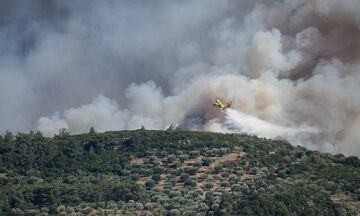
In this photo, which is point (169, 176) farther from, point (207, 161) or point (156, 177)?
point (207, 161)

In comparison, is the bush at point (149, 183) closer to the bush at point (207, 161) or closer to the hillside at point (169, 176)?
the hillside at point (169, 176)

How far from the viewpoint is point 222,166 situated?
156625mm

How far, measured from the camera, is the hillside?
124875mm

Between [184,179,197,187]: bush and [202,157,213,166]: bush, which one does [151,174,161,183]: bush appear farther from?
[202,157,213,166]: bush

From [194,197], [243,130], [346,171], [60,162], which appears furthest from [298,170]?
[60,162]

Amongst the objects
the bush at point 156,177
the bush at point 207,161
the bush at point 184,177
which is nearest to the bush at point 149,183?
the bush at point 156,177

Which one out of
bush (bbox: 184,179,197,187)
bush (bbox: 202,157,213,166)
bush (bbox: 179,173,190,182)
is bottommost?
bush (bbox: 184,179,197,187)

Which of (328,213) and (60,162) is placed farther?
(60,162)

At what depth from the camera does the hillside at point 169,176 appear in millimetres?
124875

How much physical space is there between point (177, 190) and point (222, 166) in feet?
59.1

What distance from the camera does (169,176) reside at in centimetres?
15362

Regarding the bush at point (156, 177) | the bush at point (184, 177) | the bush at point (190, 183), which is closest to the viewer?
the bush at point (190, 183)

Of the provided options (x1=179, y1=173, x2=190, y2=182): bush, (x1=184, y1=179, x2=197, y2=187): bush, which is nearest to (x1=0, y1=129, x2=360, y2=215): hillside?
(x1=179, y1=173, x2=190, y2=182): bush

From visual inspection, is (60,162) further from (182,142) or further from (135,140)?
(182,142)
